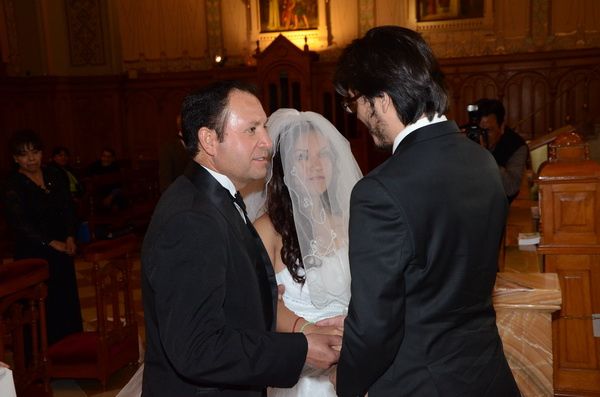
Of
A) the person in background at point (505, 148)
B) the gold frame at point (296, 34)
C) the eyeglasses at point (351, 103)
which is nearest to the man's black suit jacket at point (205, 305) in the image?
the eyeglasses at point (351, 103)

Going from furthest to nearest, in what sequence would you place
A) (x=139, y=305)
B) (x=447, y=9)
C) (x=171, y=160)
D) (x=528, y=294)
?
1. (x=447, y=9)
2. (x=171, y=160)
3. (x=139, y=305)
4. (x=528, y=294)

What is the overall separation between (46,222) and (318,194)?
2879 millimetres

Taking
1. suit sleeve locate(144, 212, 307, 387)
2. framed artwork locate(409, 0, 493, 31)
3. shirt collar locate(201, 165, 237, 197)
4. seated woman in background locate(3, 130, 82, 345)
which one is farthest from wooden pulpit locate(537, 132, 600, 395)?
framed artwork locate(409, 0, 493, 31)

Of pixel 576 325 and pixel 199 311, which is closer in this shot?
pixel 199 311

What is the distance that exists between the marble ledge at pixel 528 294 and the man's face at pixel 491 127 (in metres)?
2.04

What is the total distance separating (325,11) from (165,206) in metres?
10.7

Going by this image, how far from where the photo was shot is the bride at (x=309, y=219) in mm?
2371

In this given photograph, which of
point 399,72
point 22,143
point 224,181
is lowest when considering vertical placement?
point 22,143

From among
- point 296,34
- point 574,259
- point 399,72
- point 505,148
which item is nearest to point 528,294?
point 574,259

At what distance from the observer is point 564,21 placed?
10625 mm

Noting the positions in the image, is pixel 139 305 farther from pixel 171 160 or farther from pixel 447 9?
pixel 447 9

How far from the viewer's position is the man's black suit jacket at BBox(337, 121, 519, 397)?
4.69 ft

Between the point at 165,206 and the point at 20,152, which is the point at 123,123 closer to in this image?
the point at 20,152

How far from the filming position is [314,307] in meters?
2.42
